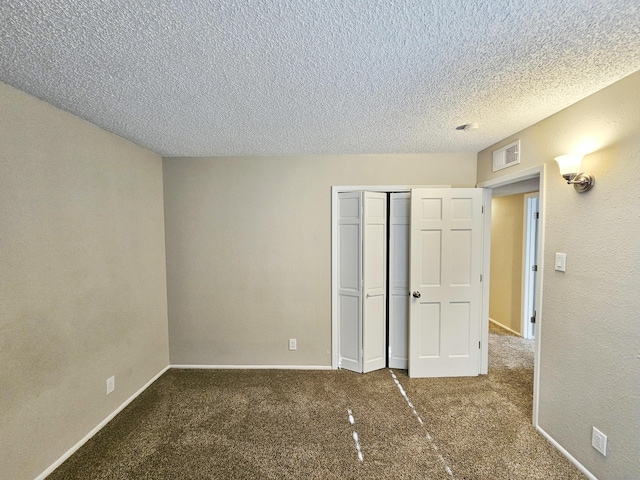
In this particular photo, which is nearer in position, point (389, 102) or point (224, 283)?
point (389, 102)

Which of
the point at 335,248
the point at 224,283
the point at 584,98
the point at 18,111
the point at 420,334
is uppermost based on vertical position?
the point at 584,98

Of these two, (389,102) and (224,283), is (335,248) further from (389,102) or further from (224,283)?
(389,102)

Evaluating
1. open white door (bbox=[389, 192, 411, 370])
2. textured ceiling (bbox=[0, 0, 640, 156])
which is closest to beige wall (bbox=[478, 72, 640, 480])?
textured ceiling (bbox=[0, 0, 640, 156])

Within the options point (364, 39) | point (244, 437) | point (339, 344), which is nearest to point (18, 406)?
point (244, 437)

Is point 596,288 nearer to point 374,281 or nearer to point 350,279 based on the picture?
point 374,281

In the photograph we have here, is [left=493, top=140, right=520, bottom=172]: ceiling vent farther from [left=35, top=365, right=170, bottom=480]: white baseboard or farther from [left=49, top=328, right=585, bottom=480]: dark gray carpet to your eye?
[left=35, top=365, right=170, bottom=480]: white baseboard

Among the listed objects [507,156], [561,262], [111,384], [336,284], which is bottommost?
→ [111,384]

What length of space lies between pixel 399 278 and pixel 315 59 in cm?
237

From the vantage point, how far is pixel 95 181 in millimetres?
2127

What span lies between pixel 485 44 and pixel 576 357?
6.49 ft

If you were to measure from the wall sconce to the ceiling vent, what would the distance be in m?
0.62

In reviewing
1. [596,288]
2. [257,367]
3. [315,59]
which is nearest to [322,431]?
[257,367]

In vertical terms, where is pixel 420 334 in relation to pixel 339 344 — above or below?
above

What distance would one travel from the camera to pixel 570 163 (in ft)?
5.52
